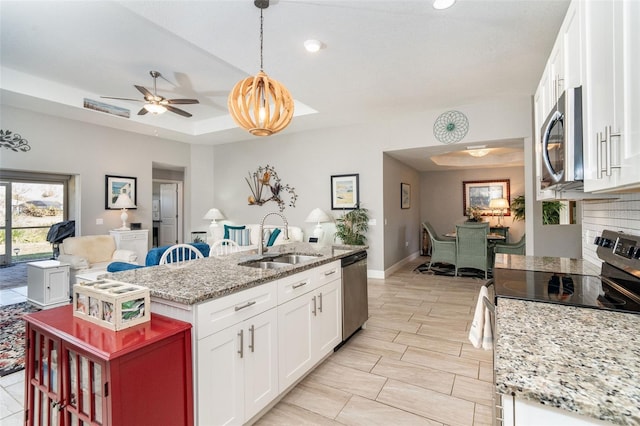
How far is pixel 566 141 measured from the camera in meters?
1.36

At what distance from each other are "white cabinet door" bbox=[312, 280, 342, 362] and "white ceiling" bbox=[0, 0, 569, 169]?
7.42 feet

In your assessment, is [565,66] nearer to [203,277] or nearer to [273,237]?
[203,277]

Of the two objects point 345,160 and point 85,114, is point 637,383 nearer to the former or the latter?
point 345,160

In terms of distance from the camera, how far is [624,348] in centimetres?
86

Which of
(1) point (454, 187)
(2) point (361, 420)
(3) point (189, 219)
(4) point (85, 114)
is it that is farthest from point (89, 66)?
(1) point (454, 187)

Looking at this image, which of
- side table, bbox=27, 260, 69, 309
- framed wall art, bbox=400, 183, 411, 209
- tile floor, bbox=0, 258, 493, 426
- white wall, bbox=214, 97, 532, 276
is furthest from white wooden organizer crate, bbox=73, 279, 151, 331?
framed wall art, bbox=400, 183, 411, 209

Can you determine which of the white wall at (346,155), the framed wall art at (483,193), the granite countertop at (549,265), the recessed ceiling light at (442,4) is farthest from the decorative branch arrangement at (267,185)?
the framed wall art at (483,193)

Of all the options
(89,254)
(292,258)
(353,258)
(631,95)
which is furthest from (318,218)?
(631,95)

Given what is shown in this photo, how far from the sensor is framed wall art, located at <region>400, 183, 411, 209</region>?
6.81 meters

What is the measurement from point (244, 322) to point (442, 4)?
2667mm

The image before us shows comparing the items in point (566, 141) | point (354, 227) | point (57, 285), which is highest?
point (566, 141)

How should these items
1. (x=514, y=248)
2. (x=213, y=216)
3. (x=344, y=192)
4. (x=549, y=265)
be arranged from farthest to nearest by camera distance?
1. (x=213, y=216)
2. (x=344, y=192)
3. (x=514, y=248)
4. (x=549, y=265)

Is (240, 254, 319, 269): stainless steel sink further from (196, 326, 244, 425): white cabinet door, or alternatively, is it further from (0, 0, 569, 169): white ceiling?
(0, 0, 569, 169): white ceiling

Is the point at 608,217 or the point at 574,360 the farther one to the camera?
the point at 608,217
